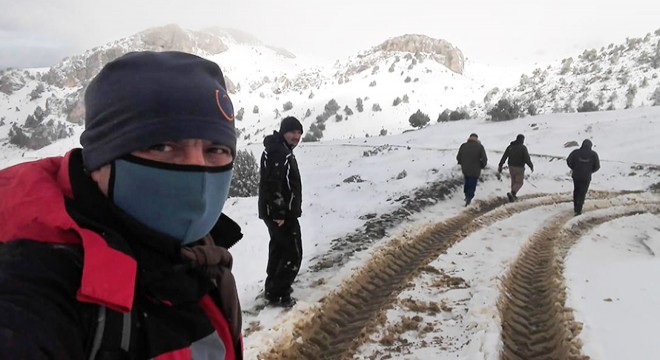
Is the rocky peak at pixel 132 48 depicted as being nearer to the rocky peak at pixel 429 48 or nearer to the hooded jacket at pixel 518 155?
the rocky peak at pixel 429 48

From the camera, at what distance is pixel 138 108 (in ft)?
3.99

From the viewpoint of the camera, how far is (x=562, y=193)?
1445 centimetres

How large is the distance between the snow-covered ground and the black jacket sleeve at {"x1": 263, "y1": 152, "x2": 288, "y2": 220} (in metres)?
1.17

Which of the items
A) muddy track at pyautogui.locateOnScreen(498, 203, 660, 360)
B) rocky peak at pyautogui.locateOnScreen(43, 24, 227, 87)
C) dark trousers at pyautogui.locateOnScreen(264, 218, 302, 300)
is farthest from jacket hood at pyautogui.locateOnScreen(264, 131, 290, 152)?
rocky peak at pyautogui.locateOnScreen(43, 24, 227, 87)

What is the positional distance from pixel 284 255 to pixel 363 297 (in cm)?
126

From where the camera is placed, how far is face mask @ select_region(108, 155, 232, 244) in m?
1.23

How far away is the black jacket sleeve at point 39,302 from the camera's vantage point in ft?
2.84

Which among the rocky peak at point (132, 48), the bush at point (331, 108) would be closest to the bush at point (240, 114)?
the bush at point (331, 108)

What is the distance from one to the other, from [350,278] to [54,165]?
Result: 500 centimetres

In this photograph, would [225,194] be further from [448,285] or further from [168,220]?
[448,285]

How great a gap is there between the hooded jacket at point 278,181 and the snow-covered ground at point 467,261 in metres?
1.17

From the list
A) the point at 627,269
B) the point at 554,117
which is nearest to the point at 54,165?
the point at 627,269

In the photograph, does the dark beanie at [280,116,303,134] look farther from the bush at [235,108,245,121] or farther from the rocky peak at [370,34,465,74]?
the rocky peak at [370,34,465,74]

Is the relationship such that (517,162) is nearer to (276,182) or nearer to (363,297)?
(363,297)
